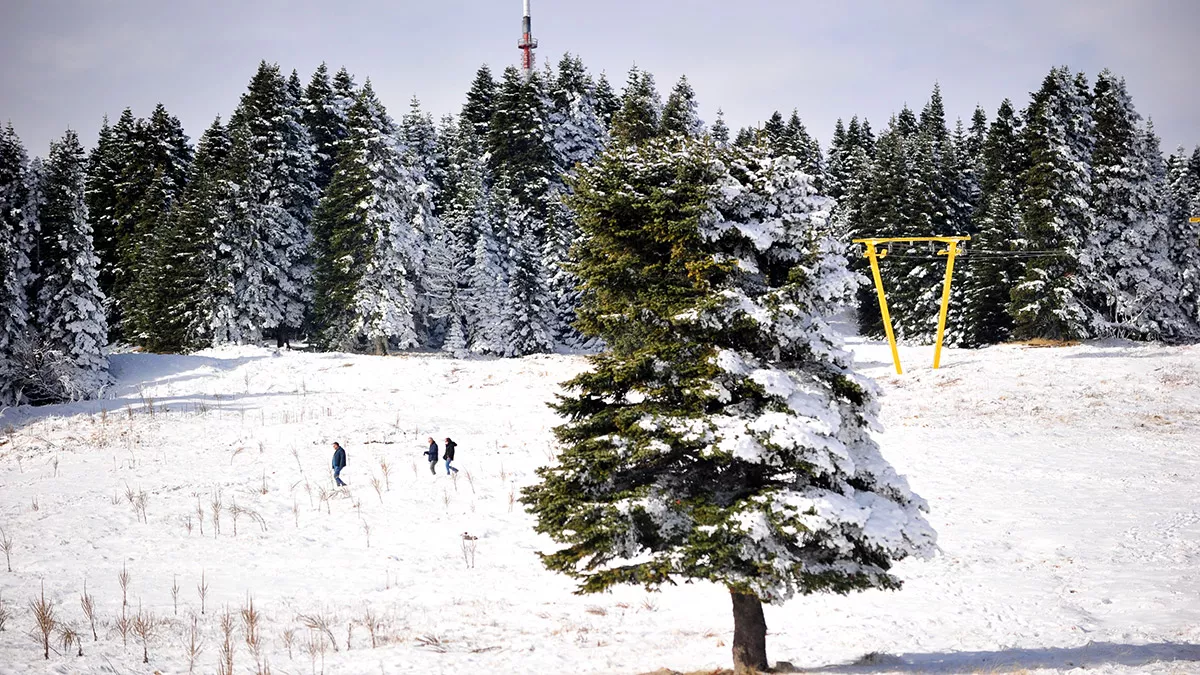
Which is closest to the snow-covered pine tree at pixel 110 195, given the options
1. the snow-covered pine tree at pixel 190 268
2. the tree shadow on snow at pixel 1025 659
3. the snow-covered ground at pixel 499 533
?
the snow-covered pine tree at pixel 190 268

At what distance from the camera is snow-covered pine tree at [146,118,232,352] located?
47.7 m

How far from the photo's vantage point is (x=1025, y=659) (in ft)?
41.4

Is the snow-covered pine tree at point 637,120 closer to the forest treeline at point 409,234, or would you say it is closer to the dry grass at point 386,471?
the forest treeline at point 409,234

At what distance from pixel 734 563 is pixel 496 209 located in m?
46.4

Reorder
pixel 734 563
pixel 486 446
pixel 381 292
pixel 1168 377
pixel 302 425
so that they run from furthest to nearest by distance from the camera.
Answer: pixel 381 292 < pixel 1168 377 < pixel 302 425 < pixel 486 446 < pixel 734 563

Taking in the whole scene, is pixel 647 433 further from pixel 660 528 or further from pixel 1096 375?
pixel 1096 375

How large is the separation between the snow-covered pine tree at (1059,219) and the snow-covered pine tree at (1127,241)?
0.78m

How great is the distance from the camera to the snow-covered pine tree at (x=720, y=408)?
10.3 meters

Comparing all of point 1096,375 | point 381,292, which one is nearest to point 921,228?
point 1096,375

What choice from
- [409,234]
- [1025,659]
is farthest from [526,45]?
[1025,659]

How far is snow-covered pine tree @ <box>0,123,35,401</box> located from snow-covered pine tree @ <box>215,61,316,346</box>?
9977 millimetres

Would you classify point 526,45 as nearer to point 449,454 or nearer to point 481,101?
point 481,101

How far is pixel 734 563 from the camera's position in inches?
408

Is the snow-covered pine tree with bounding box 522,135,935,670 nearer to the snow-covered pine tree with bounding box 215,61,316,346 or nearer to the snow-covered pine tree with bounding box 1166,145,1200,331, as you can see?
the snow-covered pine tree with bounding box 215,61,316,346
